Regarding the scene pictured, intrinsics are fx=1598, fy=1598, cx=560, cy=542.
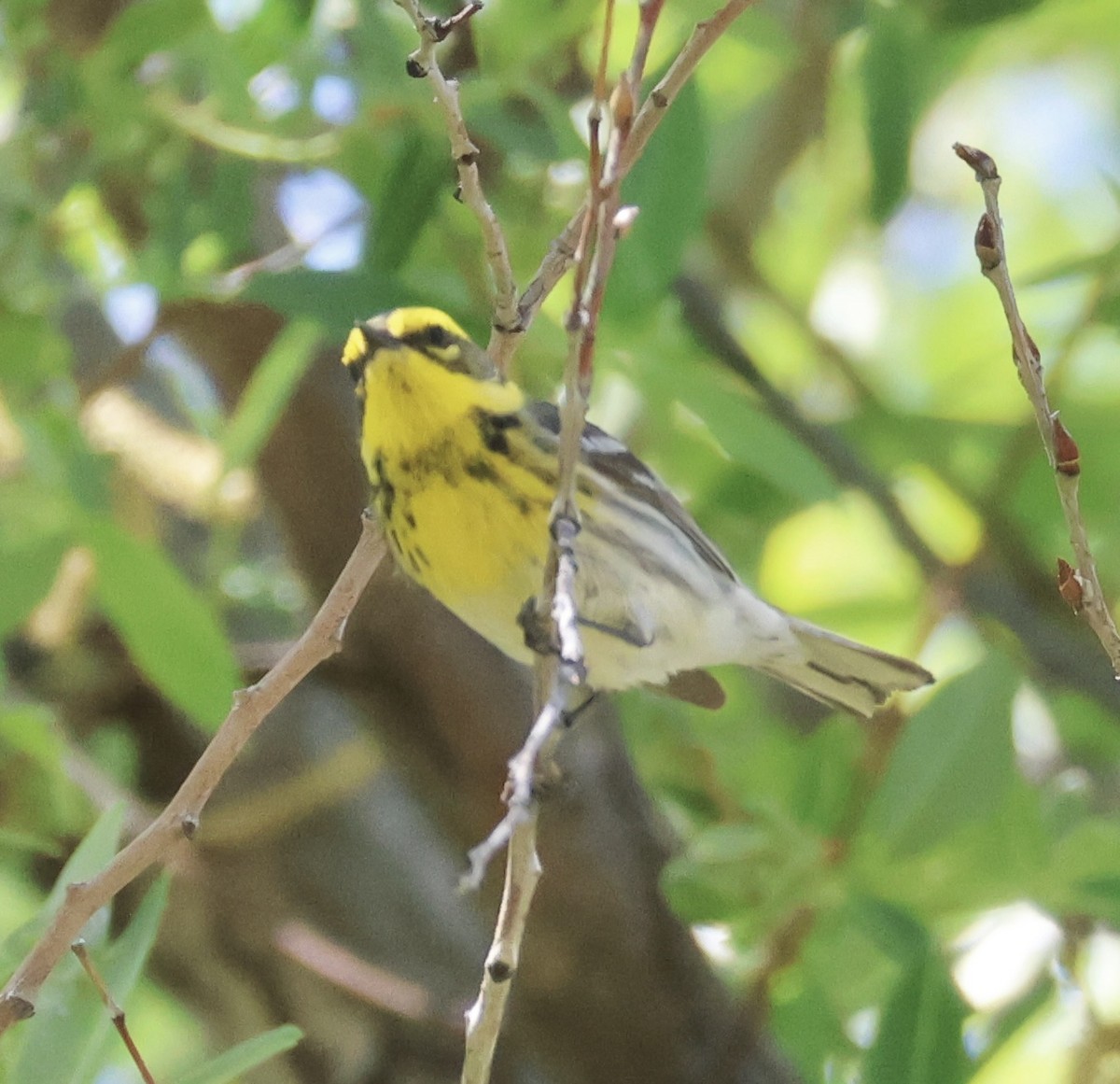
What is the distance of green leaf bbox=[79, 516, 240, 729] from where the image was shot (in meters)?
2.03

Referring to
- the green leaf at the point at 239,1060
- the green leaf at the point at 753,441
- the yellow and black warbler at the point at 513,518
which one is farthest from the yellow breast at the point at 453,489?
the green leaf at the point at 239,1060

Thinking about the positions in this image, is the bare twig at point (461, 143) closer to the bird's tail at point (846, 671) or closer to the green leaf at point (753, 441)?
the green leaf at point (753, 441)

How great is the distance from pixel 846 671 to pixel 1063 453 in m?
1.23

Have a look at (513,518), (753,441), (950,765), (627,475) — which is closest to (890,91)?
(753,441)

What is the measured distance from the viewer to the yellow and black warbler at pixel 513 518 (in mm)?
2080

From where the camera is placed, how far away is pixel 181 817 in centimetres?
130

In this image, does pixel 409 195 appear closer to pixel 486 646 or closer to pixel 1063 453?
pixel 486 646

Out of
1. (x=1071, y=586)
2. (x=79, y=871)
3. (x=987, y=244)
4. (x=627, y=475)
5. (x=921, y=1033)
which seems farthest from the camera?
(x=627, y=475)

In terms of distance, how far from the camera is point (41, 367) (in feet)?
7.99

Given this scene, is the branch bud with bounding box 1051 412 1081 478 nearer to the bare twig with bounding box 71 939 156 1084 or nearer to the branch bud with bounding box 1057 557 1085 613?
the branch bud with bounding box 1057 557 1085 613

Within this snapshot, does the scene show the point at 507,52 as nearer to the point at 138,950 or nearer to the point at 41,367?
the point at 41,367

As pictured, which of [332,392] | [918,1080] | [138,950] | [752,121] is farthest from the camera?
[752,121]

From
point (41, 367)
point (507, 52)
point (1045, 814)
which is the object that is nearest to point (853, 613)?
point (1045, 814)

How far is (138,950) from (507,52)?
49.6 inches
